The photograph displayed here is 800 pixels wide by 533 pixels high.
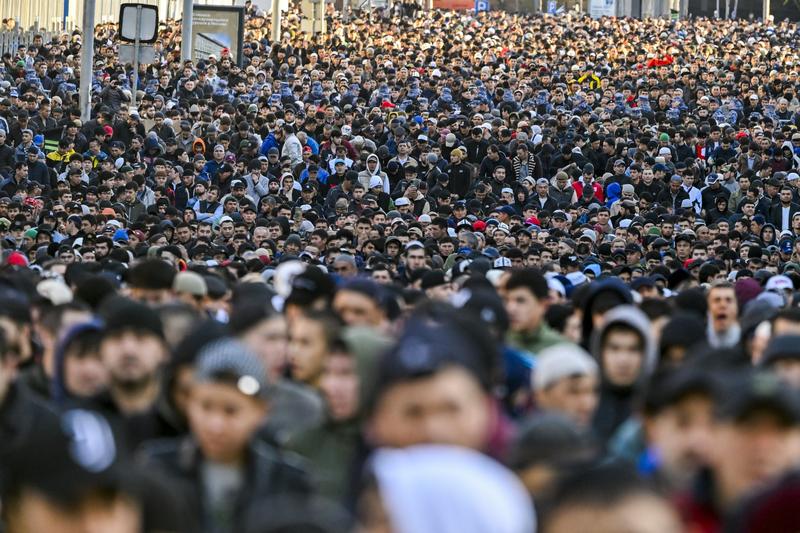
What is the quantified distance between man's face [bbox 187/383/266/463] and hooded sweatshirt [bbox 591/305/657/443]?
176 cm

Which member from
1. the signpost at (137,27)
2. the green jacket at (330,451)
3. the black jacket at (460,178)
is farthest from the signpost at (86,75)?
the green jacket at (330,451)

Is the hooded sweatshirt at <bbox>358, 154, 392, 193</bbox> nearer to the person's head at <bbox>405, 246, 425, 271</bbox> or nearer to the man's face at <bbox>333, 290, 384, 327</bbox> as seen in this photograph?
the person's head at <bbox>405, 246, 425, 271</bbox>

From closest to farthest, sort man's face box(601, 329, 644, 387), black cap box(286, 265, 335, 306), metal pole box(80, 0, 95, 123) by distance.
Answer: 1. man's face box(601, 329, 644, 387)
2. black cap box(286, 265, 335, 306)
3. metal pole box(80, 0, 95, 123)

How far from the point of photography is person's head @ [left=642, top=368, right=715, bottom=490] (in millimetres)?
6008

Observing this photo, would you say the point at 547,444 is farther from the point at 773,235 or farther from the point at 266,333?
the point at 773,235

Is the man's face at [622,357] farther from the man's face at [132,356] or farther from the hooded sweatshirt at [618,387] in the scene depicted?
the man's face at [132,356]

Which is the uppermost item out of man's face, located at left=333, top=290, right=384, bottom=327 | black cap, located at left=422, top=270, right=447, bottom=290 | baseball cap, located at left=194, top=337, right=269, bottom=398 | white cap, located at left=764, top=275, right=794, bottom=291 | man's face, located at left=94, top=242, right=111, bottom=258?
baseball cap, located at left=194, top=337, right=269, bottom=398

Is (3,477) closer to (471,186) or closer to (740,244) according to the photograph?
(740,244)

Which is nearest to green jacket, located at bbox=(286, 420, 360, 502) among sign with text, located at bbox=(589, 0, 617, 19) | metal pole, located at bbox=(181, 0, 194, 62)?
metal pole, located at bbox=(181, 0, 194, 62)

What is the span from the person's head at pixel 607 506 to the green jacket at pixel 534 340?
561 cm

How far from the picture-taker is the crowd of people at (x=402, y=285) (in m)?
4.68

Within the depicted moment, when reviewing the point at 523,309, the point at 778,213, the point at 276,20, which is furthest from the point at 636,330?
the point at 276,20

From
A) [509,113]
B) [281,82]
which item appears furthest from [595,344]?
[281,82]

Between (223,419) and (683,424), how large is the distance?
1.38 meters
